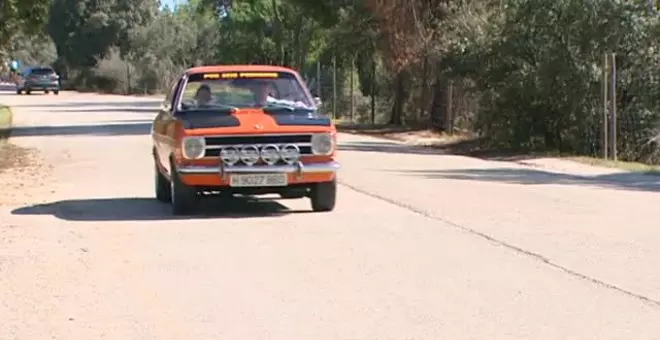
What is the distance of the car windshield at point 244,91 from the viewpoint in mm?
13820

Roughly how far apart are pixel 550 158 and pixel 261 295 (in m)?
16.3

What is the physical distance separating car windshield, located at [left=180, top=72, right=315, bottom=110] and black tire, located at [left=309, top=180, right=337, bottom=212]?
116 centimetres

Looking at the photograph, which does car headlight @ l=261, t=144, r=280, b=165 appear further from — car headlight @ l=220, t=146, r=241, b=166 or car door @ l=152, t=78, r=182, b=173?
car door @ l=152, t=78, r=182, b=173

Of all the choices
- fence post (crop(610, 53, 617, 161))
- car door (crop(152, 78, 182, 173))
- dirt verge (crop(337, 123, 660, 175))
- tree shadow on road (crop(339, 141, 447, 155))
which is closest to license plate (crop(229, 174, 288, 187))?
car door (crop(152, 78, 182, 173))

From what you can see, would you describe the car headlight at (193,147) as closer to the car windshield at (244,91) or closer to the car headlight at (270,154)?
the car headlight at (270,154)

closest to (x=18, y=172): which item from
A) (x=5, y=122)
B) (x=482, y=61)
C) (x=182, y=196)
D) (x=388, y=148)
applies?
(x=182, y=196)

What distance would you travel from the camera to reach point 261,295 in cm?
858

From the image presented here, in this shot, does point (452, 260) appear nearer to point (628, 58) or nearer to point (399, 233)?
point (399, 233)

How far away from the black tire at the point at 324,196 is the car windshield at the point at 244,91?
116cm

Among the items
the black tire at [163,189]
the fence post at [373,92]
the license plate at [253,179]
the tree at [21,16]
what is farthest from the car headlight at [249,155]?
the fence post at [373,92]

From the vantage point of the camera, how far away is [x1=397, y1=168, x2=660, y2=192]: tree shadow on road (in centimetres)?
1772

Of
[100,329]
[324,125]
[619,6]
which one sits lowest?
[100,329]

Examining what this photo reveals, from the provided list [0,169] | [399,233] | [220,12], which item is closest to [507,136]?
[0,169]

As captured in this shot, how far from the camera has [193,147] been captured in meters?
12.7
